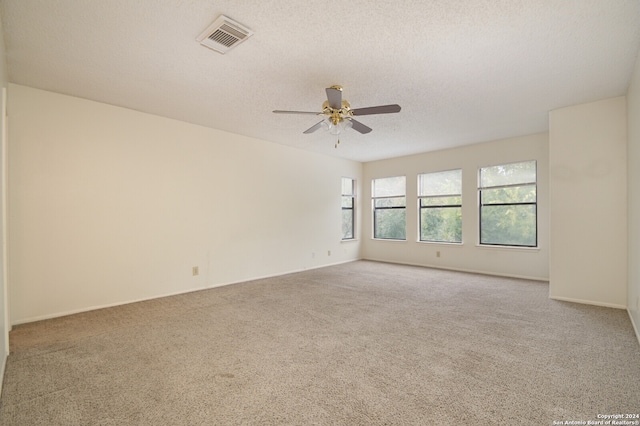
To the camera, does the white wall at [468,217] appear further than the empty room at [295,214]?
Yes

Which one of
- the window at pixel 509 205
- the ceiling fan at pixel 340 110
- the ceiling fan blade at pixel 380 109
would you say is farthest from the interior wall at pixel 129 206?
the window at pixel 509 205

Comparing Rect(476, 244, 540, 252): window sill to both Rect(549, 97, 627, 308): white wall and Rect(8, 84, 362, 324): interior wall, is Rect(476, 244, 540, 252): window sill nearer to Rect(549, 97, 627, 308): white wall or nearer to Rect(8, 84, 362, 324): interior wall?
Rect(549, 97, 627, 308): white wall

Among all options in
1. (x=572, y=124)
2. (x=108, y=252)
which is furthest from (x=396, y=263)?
(x=108, y=252)

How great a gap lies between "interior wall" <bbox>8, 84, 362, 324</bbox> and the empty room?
0.03 metres

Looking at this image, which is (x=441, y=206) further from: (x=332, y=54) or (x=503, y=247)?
(x=332, y=54)

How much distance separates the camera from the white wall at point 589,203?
3812mm

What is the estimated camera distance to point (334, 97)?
2.97m

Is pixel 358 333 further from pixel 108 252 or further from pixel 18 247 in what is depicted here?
pixel 18 247

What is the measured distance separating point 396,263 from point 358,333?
446cm

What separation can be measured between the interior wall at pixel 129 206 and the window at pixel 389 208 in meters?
2.57

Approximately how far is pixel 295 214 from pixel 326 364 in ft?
13.7

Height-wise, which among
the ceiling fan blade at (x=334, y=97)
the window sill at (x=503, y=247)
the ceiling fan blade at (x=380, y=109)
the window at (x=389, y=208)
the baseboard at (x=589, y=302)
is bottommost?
the baseboard at (x=589, y=302)

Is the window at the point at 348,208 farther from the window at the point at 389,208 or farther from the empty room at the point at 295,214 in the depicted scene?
the empty room at the point at 295,214

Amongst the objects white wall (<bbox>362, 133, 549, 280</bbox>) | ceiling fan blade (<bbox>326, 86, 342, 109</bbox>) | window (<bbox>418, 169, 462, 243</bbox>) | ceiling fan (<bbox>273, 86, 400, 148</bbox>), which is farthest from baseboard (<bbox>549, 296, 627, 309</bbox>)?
ceiling fan blade (<bbox>326, 86, 342, 109</bbox>)
